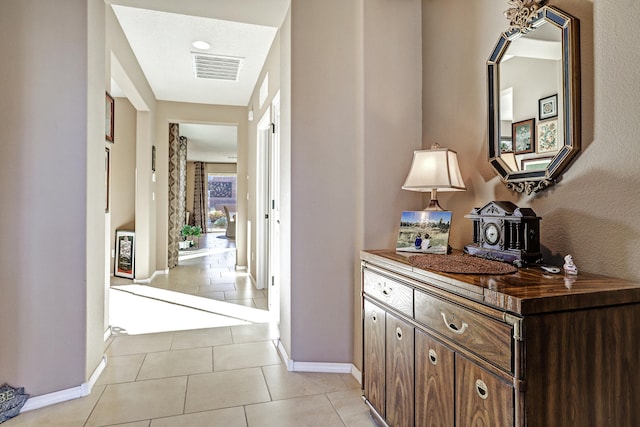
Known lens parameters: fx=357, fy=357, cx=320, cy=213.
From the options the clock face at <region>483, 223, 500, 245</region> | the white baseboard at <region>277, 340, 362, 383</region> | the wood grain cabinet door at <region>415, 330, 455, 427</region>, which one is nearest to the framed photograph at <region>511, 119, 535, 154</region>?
the clock face at <region>483, 223, 500, 245</region>

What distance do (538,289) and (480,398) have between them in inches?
15.6

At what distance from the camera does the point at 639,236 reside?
3.85 ft

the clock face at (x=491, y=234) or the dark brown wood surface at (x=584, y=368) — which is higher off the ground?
the clock face at (x=491, y=234)

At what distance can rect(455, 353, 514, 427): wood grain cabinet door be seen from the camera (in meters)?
1.03

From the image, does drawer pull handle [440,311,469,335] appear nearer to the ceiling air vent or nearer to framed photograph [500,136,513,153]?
framed photograph [500,136,513,153]

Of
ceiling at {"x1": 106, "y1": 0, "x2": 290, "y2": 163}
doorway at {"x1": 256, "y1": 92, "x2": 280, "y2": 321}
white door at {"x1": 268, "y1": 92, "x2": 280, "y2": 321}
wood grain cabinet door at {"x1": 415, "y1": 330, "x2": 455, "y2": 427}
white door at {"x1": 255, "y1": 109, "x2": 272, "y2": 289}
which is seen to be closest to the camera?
wood grain cabinet door at {"x1": 415, "y1": 330, "x2": 455, "y2": 427}

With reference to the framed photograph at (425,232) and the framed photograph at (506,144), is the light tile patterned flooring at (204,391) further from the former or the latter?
the framed photograph at (506,144)

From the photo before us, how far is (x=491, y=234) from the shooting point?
158 centimetres

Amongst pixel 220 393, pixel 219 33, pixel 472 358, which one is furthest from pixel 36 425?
pixel 219 33

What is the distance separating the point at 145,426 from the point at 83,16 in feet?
7.78

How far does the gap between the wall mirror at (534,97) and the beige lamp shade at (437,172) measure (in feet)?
0.61

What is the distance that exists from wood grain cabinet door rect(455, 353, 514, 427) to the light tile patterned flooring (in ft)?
2.69

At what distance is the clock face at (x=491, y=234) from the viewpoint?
5.06ft

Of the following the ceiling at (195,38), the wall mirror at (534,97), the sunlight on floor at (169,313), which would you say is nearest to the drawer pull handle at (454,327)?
the wall mirror at (534,97)
